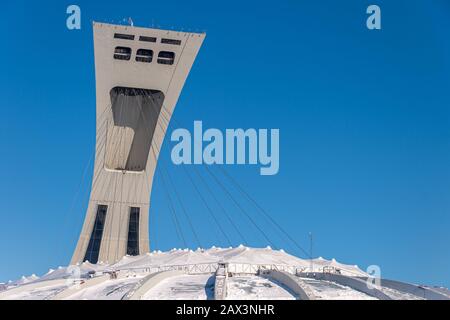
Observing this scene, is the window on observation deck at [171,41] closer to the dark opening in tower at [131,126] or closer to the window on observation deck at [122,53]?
the window on observation deck at [122,53]

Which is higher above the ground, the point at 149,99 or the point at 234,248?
the point at 149,99

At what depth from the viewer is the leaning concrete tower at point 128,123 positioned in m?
47.5

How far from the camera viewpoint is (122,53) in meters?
47.8

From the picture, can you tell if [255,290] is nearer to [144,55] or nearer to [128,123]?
[144,55]

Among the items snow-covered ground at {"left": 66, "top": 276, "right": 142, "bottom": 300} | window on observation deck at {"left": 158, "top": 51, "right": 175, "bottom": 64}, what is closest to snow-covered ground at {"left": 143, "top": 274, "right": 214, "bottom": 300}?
snow-covered ground at {"left": 66, "top": 276, "right": 142, "bottom": 300}

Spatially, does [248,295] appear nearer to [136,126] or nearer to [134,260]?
[134,260]

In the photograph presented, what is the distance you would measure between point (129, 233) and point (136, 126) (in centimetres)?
875

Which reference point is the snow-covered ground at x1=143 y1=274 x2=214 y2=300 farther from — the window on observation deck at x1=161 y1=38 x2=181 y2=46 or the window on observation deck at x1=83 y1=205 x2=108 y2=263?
the window on observation deck at x1=161 y1=38 x2=181 y2=46

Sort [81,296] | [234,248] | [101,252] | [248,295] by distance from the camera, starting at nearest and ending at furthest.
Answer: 1. [248,295]
2. [81,296]
3. [234,248]
4. [101,252]

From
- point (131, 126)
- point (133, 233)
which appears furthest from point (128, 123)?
point (133, 233)
